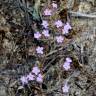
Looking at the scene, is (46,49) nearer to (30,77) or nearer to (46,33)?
(46,33)

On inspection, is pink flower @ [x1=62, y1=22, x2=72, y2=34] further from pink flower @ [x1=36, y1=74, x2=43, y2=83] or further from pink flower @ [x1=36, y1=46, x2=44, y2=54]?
pink flower @ [x1=36, y1=74, x2=43, y2=83]

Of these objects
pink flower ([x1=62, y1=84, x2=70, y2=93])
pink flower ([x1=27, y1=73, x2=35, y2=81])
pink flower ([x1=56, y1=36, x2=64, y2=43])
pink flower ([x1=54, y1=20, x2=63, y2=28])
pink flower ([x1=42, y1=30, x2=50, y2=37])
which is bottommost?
pink flower ([x1=62, y1=84, x2=70, y2=93])

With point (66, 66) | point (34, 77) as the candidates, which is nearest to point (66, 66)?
point (66, 66)

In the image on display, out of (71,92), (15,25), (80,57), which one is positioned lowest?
(71,92)

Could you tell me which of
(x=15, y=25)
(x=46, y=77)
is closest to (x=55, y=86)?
(x=46, y=77)

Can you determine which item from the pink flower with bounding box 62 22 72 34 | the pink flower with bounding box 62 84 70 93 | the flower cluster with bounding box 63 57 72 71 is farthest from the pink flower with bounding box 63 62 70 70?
the pink flower with bounding box 62 22 72 34

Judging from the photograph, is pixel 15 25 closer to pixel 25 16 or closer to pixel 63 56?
pixel 25 16

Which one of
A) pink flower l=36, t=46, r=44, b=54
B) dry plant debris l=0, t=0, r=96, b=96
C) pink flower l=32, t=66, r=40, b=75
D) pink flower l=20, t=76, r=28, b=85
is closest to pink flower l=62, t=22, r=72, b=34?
dry plant debris l=0, t=0, r=96, b=96

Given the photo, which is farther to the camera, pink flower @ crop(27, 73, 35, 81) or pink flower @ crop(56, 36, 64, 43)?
pink flower @ crop(56, 36, 64, 43)

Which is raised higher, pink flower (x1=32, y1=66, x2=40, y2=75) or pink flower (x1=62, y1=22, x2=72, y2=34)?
pink flower (x1=62, y1=22, x2=72, y2=34)
